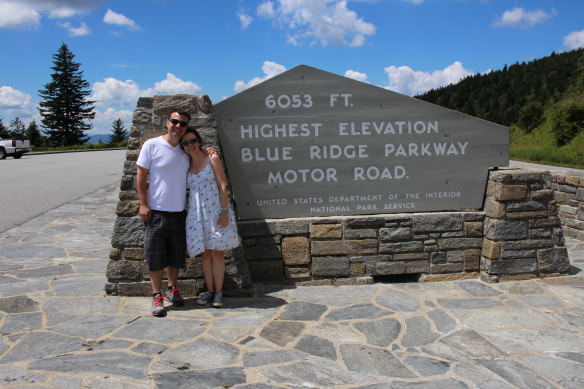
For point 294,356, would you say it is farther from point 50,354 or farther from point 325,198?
point 325,198

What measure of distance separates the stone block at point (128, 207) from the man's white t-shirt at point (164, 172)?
0.39m

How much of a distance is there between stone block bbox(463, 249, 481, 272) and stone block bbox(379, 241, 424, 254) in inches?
20.5

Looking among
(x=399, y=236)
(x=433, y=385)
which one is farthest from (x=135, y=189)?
(x=433, y=385)

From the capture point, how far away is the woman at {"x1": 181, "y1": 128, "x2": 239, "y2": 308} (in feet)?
12.8

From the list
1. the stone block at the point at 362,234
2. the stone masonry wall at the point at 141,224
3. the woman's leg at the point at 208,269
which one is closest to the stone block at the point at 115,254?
the stone masonry wall at the point at 141,224

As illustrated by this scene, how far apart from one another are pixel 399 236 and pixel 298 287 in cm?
112

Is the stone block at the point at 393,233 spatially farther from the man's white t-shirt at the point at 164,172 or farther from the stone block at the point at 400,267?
the man's white t-shirt at the point at 164,172

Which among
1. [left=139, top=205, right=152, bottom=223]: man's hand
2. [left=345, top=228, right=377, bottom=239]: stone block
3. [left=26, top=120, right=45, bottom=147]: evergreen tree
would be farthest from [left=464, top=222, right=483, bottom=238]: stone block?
[left=26, top=120, right=45, bottom=147]: evergreen tree

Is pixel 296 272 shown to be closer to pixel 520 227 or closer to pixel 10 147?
pixel 520 227

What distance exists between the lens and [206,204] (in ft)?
12.9

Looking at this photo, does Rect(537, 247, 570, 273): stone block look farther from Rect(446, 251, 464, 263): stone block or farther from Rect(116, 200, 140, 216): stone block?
Rect(116, 200, 140, 216): stone block

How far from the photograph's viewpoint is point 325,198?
4734mm

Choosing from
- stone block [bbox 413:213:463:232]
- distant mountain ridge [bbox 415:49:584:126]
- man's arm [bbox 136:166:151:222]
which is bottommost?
stone block [bbox 413:213:463:232]

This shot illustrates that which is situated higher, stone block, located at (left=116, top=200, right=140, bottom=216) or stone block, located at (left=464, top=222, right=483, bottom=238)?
stone block, located at (left=116, top=200, right=140, bottom=216)
